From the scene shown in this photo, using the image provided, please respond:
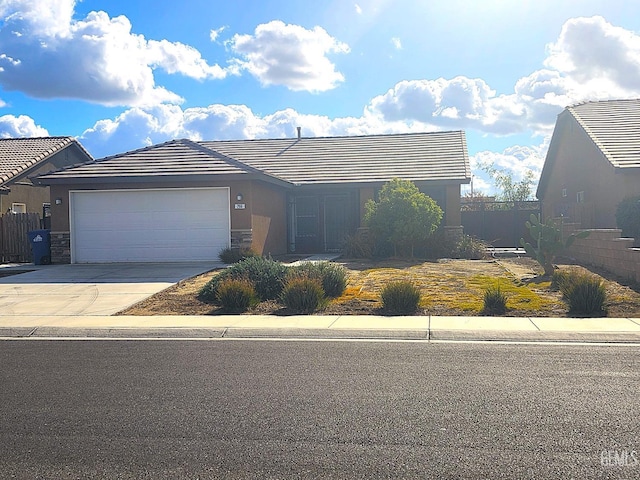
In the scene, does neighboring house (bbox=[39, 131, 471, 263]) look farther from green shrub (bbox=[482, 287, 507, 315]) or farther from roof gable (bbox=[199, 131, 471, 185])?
green shrub (bbox=[482, 287, 507, 315])

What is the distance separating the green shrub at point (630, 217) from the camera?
57.7 feet

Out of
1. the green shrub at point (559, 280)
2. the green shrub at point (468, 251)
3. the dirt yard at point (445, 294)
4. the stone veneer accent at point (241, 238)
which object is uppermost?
the stone veneer accent at point (241, 238)

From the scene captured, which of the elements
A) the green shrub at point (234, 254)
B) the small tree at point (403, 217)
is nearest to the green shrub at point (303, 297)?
the green shrub at point (234, 254)

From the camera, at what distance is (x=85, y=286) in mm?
15742

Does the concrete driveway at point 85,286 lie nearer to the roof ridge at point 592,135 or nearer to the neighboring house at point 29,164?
the neighboring house at point 29,164

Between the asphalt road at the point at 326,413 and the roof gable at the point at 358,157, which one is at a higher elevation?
the roof gable at the point at 358,157

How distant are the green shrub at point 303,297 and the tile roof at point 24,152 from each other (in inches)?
706

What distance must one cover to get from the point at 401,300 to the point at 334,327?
1934 millimetres

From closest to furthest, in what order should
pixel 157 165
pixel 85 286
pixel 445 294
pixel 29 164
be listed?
1. pixel 445 294
2. pixel 85 286
3. pixel 157 165
4. pixel 29 164

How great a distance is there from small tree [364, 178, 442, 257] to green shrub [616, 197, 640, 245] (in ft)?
18.7

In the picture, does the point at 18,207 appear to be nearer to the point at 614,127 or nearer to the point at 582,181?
the point at 582,181

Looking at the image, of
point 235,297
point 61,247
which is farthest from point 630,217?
point 61,247

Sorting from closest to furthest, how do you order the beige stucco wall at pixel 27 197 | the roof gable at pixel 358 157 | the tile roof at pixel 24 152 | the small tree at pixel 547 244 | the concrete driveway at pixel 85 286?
the concrete driveway at pixel 85 286
the small tree at pixel 547 244
the roof gable at pixel 358 157
the beige stucco wall at pixel 27 197
the tile roof at pixel 24 152

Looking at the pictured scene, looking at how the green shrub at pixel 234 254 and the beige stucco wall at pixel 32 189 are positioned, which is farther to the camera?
the beige stucco wall at pixel 32 189
